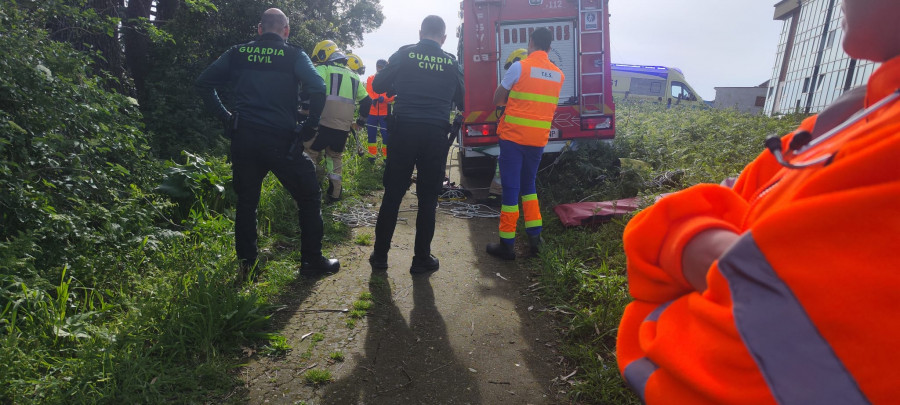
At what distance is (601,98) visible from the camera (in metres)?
6.98

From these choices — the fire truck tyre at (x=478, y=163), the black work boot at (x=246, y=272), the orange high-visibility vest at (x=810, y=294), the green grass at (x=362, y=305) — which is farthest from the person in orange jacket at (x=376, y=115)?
the orange high-visibility vest at (x=810, y=294)

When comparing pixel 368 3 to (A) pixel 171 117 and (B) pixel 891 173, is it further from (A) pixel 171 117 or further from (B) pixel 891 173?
(B) pixel 891 173

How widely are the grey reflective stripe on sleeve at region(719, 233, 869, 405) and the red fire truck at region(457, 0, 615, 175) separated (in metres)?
6.38

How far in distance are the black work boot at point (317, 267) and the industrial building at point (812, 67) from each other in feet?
38.8

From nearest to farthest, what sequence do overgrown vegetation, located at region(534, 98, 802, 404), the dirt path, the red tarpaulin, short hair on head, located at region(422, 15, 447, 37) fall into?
the dirt path < overgrown vegetation, located at region(534, 98, 802, 404) < short hair on head, located at region(422, 15, 447, 37) < the red tarpaulin

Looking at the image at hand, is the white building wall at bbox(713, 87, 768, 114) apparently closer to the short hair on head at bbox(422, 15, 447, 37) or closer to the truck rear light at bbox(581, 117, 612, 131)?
the truck rear light at bbox(581, 117, 612, 131)

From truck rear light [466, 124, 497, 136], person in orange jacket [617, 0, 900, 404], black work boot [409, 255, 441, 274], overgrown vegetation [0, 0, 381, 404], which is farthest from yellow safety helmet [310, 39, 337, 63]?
person in orange jacket [617, 0, 900, 404]

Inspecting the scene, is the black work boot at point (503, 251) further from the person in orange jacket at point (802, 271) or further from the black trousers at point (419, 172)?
the person in orange jacket at point (802, 271)

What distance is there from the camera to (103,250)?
354cm

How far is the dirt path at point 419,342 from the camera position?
8.73ft

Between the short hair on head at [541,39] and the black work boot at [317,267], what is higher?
the short hair on head at [541,39]

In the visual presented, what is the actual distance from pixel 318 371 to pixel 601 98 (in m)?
5.66

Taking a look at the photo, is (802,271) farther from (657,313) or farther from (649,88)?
(649,88)

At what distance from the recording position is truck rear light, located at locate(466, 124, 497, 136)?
705 centimetres
